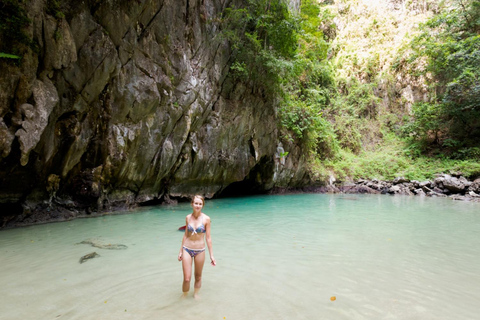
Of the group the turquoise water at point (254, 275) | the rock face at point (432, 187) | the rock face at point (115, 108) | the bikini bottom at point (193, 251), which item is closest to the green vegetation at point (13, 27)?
the rock face at point (115, 108)

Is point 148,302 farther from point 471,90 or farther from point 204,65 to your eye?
point 471,90

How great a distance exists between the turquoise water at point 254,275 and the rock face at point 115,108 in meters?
1.95

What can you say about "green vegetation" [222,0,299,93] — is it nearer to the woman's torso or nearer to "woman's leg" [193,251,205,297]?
the woman's torso

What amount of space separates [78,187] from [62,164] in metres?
1.15

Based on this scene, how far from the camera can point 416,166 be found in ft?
66.6

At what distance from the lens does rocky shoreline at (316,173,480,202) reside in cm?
1473

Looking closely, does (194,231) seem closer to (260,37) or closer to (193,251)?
(193,251)

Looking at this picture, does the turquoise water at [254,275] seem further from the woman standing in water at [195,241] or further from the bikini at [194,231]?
the bikini at [194,231]

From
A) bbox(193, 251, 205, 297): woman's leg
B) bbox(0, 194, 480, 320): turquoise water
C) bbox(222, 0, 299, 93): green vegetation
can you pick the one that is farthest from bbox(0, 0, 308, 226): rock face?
bbox(193, 251, 205, 297): woman's leg

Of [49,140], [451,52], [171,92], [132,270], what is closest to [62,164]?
[49,140]

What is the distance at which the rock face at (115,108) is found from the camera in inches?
241

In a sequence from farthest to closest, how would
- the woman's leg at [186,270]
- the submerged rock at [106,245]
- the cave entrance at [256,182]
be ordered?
the cave entrance at [256,182] → the submerged rock at [106,245] → the woman's leg at [186,270]

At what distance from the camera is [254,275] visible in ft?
12.2

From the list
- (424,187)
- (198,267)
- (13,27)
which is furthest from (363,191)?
(13,27)
